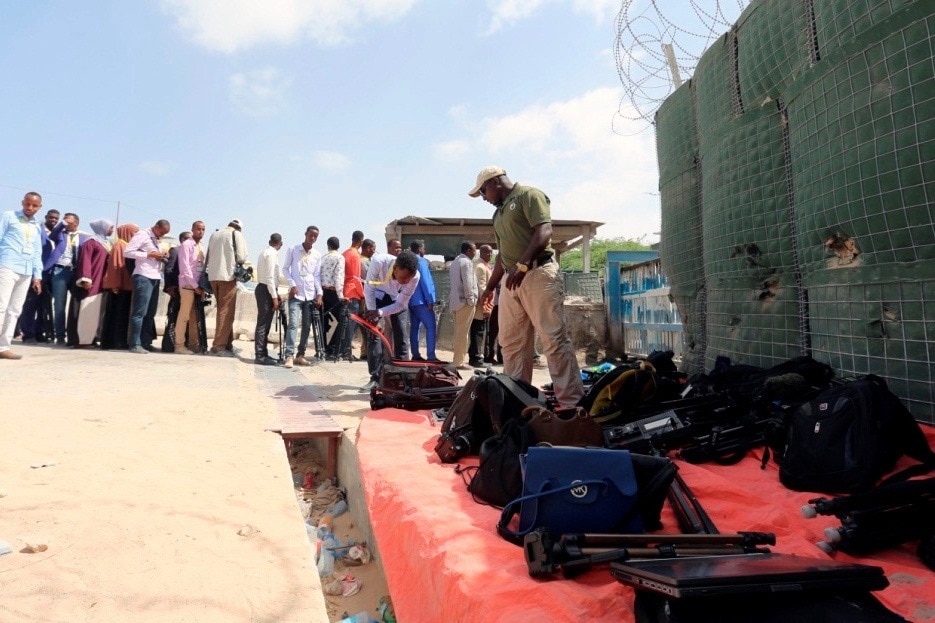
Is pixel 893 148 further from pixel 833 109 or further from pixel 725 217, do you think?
pixel 725 217

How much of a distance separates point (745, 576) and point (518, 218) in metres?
3.31

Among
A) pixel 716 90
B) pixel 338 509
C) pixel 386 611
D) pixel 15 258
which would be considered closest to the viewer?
pixel 386 611

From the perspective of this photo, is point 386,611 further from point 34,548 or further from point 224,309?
point 224,309

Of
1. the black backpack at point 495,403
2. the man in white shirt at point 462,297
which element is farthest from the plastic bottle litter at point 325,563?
the man in white shirt at point 462,297

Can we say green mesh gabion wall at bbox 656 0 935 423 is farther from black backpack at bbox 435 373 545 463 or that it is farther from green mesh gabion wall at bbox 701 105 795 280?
black backpack at bbox 435 373 545 463

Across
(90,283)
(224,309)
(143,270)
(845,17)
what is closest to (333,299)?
(224,309)

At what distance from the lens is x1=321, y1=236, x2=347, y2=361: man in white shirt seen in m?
8.76

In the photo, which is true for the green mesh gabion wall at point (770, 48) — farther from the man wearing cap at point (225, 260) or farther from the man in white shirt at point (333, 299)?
the man wearing cap at point (225, 260)

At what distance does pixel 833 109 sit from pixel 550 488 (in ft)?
8.78

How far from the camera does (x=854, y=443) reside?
7.88 ft

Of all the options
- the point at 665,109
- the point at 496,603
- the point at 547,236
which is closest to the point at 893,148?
the point at 547,236

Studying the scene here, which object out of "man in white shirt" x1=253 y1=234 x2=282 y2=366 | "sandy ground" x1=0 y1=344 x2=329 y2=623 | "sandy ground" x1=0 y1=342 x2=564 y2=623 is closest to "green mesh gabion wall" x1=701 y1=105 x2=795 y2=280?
"sandy ground" x1=0 y1=342 x2=564 y2=623

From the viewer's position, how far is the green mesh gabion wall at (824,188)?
2793 mm

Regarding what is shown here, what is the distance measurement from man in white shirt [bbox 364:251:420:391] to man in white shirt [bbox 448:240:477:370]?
54.1 inches
